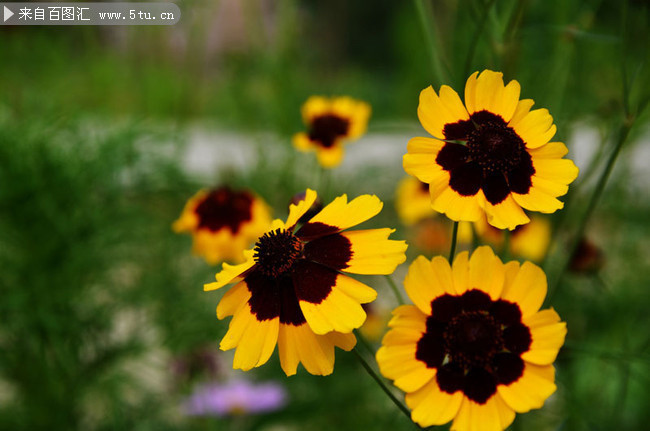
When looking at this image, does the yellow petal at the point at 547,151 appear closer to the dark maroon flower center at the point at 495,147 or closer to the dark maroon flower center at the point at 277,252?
the dark maroon flower center at the point at 495,147

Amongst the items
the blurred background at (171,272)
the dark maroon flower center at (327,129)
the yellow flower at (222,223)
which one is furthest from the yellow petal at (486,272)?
the dark maroon flower center at (327,129)

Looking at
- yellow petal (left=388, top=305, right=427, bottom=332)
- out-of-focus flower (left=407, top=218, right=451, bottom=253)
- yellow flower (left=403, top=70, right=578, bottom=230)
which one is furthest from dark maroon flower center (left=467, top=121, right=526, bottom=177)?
out-of-focus flower (left=407, top=218, right=451, bottom=253)

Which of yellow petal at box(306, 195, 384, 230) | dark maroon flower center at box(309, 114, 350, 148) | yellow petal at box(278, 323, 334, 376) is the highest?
yellow petal at box(306, 195, 384, 230)

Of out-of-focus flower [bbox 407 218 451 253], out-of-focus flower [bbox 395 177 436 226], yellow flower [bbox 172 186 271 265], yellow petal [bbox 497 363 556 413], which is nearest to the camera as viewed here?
yellow petal [bbox 497 363 556 413]

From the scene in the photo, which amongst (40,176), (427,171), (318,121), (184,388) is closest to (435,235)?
(318,121)

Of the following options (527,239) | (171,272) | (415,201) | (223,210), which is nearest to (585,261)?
(527,239)

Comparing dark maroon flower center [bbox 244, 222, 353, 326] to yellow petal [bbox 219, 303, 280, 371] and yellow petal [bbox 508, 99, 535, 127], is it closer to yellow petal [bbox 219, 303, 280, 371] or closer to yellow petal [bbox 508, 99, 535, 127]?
yellow petal [bbox 219, 303, 280, 371]

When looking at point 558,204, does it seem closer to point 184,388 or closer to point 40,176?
point 184,388
